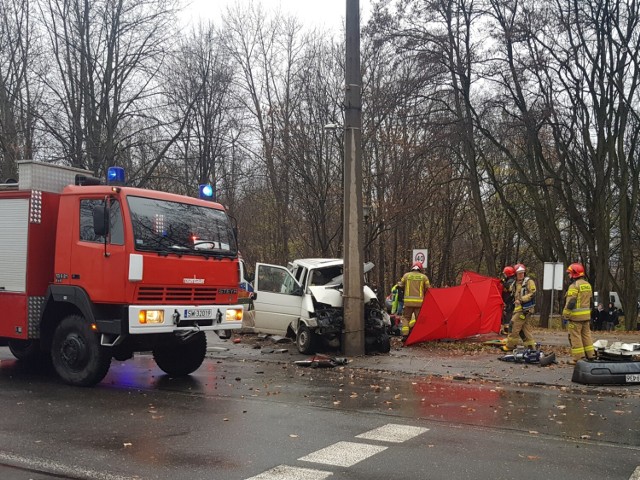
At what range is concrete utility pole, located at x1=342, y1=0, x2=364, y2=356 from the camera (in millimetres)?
13086

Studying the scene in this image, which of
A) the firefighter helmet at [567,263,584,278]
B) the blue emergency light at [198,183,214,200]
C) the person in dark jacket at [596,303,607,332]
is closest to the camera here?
the blue emergency light at [198,183,214,200]

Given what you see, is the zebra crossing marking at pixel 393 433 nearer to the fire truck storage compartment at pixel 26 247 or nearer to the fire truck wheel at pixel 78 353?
the fire truck wheel at pixel 78 353

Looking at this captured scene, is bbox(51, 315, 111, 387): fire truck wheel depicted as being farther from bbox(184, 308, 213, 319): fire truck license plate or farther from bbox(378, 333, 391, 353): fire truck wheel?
bbox(378, 333, 391, 353): fire truck wheel

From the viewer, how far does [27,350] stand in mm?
10273

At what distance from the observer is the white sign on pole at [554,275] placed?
21859mm

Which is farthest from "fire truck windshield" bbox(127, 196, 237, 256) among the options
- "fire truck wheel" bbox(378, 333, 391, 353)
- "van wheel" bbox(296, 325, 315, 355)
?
"fire truck wheel" bbox(378, 333, 391, 353)

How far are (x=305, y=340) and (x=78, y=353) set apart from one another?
513 centimetres

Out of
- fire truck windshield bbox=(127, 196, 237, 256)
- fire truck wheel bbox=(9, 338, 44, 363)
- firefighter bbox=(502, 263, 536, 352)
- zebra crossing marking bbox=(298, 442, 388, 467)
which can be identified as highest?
fire truck windshield bbox=(127, 196, 237, 256)

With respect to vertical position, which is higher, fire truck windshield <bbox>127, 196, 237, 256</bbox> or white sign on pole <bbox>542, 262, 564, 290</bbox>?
fire truck windshield <bbox>127, 196, 237, 256</bbox>

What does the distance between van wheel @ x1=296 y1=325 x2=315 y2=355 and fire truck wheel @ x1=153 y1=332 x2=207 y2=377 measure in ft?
9.89

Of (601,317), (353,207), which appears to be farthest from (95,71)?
(601,317)

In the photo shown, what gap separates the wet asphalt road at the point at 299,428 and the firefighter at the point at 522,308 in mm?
3077

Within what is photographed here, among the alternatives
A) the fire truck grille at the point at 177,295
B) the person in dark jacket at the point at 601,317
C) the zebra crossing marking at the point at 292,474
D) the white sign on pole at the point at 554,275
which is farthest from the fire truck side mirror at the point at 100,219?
the person in dark jacket at the point at 601,317

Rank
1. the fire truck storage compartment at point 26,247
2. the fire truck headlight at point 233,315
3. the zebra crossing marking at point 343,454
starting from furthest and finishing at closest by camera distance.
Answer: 1. the fire truck headlight at point 233,315
2. the fire truck storage compartment at point 26,247
3. the zebra crossing marking at point 343,454
